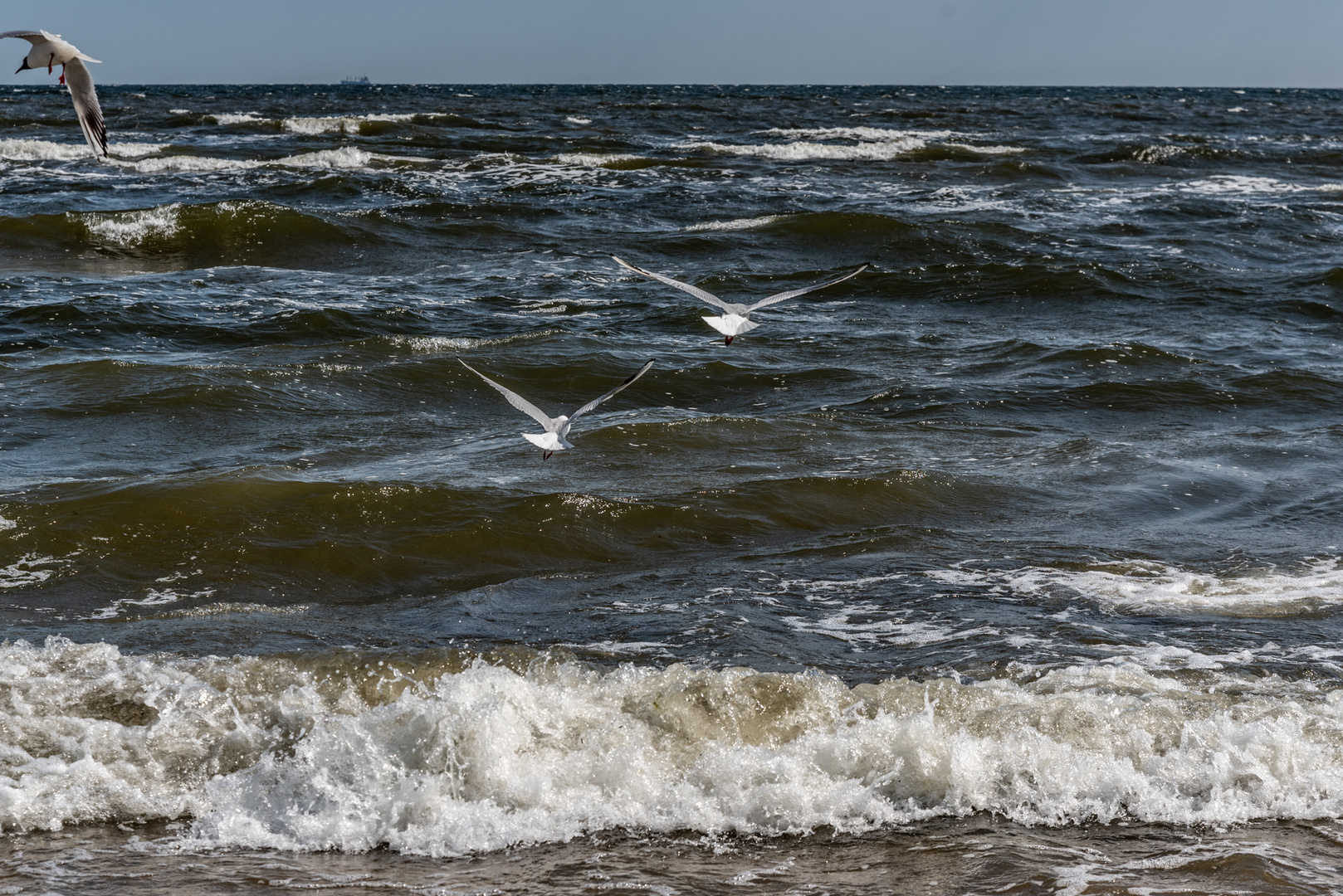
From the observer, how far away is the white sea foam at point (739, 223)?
63.1 ft

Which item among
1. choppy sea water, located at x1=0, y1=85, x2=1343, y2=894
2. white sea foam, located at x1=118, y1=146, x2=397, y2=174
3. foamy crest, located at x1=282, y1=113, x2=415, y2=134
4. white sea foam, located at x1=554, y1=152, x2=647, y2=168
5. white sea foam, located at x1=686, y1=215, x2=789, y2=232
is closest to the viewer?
choppy sea water, located at x1=0, y1=85, x2=1343, y2=894

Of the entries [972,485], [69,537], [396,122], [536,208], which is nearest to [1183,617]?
[972,485]

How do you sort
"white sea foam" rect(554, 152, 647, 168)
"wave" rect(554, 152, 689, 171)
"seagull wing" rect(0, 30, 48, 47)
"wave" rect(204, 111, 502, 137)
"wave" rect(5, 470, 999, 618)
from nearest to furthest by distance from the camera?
"seagull wing" rect(0, 30, 48, 47), "wave" rect(5, 470, 999, 618), "wave" rect(554, 152, 689, 171), "white sea foam" rect(554, 152, 647, 168), "wave" rect(204, 111, 502, 137)

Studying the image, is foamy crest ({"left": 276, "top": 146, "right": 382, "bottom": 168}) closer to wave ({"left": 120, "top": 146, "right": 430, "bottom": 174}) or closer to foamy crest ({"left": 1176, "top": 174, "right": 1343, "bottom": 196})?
wave ({"left": 120, "top": 146, "right": 430, "bottom": 174})

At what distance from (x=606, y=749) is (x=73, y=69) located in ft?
16.1

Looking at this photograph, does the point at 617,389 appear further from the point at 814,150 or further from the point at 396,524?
the point at 814,150

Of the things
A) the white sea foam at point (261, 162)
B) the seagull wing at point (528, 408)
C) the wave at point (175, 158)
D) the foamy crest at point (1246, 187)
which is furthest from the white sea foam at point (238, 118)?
the seagull wing at point (528, 408)

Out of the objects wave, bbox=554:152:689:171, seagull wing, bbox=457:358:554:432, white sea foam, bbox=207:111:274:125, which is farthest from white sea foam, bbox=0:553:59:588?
white sea foam, bbox=207:111:274:125

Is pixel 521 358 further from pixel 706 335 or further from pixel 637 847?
pixel 637 847

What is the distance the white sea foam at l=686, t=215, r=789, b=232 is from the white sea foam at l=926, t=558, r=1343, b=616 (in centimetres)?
1277

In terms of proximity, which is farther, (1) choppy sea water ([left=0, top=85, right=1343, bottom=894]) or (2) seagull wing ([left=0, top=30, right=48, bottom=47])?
(2) seagull wing ([left=0, top=30, right=48, bottom=47])

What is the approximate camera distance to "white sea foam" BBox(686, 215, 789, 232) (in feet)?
63.1

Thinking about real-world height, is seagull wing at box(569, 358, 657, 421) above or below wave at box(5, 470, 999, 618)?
above

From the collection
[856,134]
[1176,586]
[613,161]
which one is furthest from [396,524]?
[856,134]
